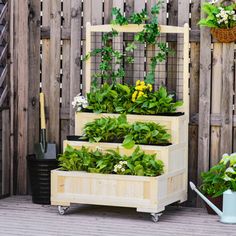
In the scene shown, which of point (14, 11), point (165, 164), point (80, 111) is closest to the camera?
point (165, 164)

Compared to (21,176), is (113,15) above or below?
above

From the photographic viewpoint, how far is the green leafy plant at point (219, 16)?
22.8 ft

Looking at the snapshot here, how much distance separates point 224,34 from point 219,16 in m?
0.17

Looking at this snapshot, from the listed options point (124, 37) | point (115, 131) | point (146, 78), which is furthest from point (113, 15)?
point (115, 131)

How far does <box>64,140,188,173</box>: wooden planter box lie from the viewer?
670cm

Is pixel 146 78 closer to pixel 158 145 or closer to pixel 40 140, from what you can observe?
pixel 158 145

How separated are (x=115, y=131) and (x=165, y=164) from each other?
0.52 metres

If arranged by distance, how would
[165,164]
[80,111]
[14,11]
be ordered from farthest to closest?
[14,11] → [80,111] → [165,164]

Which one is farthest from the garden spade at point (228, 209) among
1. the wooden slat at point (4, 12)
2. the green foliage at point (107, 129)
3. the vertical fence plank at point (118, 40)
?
the wooden slat at point (4, 12)

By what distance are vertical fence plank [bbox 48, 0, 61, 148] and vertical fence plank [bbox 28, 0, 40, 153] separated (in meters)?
0.15

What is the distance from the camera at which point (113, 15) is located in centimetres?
744

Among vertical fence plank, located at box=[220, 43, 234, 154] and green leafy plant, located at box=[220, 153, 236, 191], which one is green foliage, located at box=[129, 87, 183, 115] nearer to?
vertical fence plank, located at box=[220, 43, 234, 154]

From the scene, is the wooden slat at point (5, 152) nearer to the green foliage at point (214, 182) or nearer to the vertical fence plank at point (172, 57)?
the vertical fence plank at point (172, 57)

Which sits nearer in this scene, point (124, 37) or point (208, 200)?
point (208, 200)
